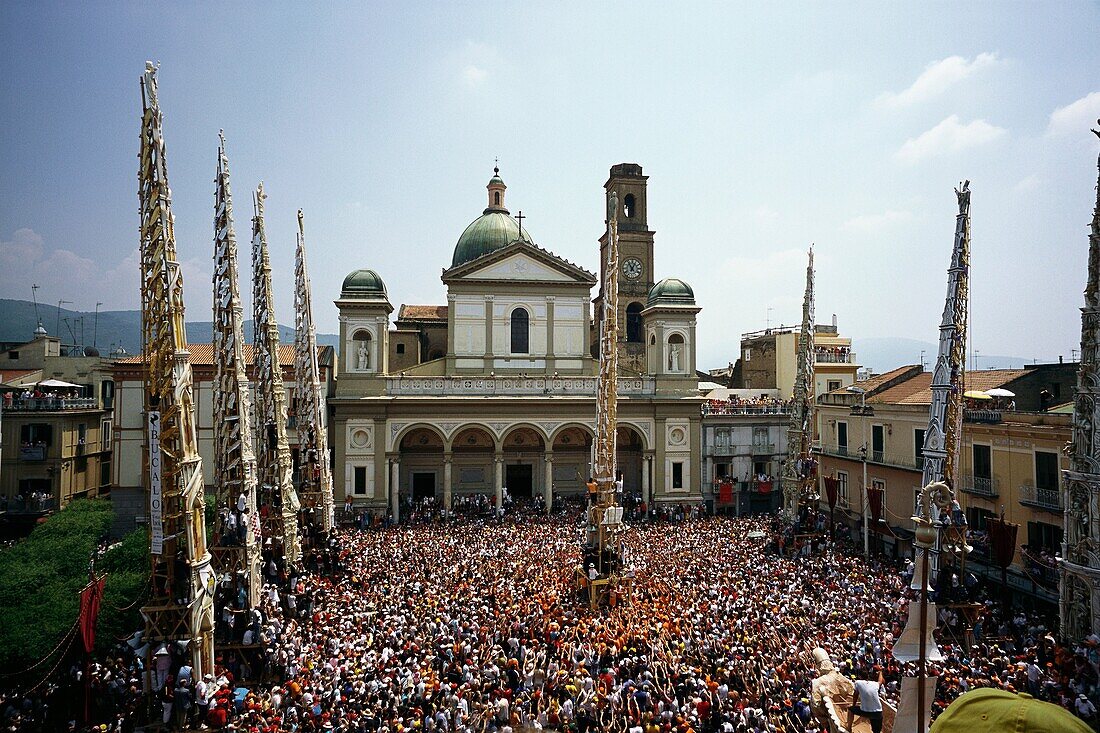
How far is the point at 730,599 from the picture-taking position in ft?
59.2

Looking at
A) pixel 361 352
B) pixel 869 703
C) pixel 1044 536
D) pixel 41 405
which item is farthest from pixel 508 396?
pixel 869 703

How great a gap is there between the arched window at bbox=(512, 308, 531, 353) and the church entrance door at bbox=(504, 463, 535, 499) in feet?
21.5

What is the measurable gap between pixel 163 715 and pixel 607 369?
45.7 feet

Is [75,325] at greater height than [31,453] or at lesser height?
greater

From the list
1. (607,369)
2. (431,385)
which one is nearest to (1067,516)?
(607,369)

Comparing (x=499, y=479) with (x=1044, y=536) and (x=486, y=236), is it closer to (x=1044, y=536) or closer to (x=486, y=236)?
(x=486, y=236)

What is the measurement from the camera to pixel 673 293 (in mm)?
38219

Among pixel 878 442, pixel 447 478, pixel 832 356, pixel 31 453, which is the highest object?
pixel 832 356

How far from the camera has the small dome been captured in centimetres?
3547

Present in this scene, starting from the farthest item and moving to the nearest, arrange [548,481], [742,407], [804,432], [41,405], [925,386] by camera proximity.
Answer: [742,407] → [548,481] → [41,405] → [925,386] → [804,432]

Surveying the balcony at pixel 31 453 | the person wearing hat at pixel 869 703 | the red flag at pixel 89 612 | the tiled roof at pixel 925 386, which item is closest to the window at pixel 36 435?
the balcony at pixel 31 453

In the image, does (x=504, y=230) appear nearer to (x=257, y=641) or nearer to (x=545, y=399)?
(x=545, y=399)

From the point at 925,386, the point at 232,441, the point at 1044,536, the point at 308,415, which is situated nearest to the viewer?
the point at 232,441

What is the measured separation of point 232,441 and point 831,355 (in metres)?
40.7
